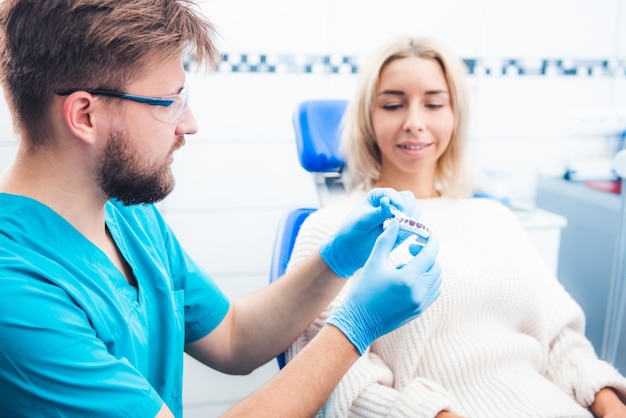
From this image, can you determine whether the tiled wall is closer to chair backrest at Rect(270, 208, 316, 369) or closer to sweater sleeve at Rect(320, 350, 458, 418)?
chair backrest at Rect(270, 208, 316, 369)

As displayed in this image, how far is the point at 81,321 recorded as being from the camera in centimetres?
80

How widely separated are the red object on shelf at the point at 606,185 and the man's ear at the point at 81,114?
1961mm

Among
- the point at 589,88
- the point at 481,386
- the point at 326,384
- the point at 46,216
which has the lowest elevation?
the point at 481,386

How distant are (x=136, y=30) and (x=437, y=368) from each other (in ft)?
2.91

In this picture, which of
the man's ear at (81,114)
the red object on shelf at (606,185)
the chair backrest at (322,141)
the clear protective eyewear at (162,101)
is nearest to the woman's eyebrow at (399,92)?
the chair backrest at (322,141)

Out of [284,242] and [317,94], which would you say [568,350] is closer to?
[284,242]

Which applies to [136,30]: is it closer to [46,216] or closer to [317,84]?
[46,216]

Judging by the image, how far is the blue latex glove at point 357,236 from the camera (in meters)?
1.14

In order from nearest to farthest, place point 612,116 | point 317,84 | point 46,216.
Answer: point 46,216 → point 317,84 → point 612,116

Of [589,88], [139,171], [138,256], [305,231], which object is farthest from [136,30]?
[589,88]

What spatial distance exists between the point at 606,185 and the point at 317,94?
1.24 m

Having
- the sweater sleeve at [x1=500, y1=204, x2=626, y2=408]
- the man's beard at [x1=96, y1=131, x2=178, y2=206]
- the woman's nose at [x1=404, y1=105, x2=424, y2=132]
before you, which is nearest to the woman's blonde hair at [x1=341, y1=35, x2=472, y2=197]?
the woman's nose at [x1=404, y1=105, x2=424, y2=132]

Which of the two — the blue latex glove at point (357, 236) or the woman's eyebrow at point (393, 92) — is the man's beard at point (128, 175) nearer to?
the blue latex glove at point (357, 236)

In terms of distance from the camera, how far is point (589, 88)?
245cm
